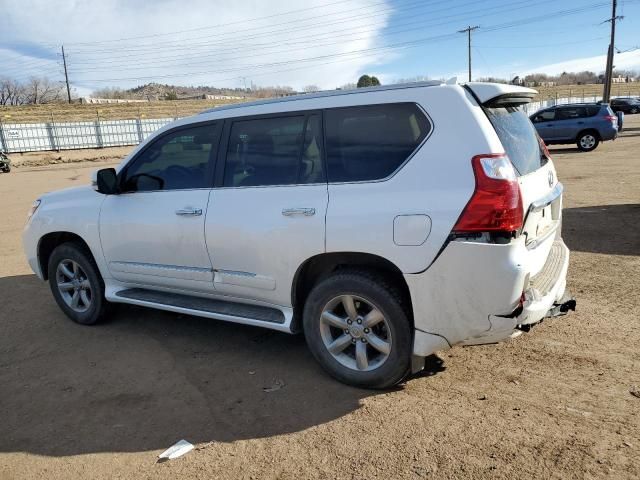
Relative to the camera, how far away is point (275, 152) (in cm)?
376

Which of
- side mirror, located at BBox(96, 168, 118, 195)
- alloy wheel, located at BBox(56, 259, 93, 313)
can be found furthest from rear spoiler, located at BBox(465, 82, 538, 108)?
alloy wheel, located at BBox(56, 259, 93, 313)

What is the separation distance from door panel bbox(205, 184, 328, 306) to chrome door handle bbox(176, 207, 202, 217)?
4.3 inches

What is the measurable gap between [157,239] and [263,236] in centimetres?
109

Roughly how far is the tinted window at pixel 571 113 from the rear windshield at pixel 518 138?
694 inches

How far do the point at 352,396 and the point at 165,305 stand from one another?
1.77 meters

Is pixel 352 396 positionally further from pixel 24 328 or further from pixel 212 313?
pixel 24 328

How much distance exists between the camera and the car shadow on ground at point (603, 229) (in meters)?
6.36

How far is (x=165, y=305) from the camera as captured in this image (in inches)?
167

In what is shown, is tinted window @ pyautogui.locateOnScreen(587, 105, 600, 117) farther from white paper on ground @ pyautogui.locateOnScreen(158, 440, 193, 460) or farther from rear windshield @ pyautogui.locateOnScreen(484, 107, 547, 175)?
white paper on ground @ pyautogui.locateOnScreen(158, 440, 193, 460)

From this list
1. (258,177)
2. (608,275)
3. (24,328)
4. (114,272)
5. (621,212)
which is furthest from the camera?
(621,212)

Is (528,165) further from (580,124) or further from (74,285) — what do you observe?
(580,124)

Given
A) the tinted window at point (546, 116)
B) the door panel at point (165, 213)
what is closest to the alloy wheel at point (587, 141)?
the tinted window at point (546, 116)

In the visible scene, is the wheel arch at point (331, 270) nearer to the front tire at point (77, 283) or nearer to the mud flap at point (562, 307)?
the mud flap at point (562, 307)

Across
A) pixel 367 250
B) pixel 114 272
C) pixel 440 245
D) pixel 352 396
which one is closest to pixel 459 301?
pixel 440 245
